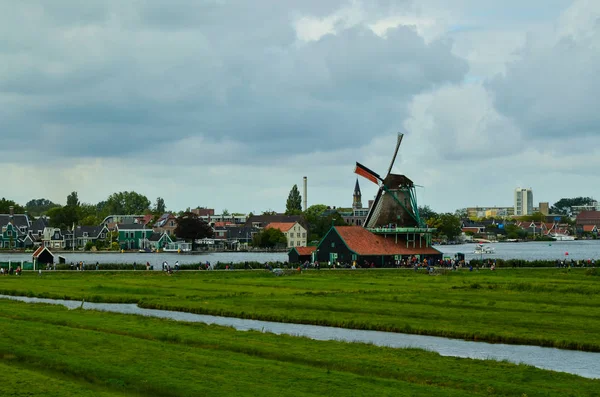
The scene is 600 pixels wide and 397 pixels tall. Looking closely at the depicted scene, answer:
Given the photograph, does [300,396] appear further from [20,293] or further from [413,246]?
[413,246]

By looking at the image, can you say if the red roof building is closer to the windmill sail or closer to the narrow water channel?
the windmill sail

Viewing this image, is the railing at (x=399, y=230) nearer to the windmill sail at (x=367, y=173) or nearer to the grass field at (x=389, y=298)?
the windmill sail at (x=367, y=173)

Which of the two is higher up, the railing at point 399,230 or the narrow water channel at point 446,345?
the railing at point 399,230

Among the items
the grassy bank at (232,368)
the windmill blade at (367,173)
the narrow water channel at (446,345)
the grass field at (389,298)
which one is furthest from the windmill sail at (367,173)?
the grassy bank at (232,368)

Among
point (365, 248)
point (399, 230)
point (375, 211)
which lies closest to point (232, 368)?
point (365, 248)

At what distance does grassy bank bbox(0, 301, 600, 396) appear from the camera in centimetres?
2827

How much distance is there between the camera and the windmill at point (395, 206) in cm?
11331

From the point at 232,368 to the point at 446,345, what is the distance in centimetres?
1254

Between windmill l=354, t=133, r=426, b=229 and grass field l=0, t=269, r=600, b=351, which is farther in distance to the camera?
windmill l=354, t=133, r=426, b=229

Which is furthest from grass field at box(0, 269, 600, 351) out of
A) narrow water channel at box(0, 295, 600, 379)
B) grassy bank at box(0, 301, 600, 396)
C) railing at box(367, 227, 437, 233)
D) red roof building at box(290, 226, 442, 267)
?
railing at box(367, 227, 437, 233)

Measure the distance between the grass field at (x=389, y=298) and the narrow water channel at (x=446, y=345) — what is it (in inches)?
42.6

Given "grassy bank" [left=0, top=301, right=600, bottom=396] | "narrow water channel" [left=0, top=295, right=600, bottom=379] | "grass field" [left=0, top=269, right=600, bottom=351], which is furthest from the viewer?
"grass field" [left=0, top=269, right=600, bottom=351]

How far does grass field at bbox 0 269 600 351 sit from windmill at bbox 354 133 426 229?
24.5 meters

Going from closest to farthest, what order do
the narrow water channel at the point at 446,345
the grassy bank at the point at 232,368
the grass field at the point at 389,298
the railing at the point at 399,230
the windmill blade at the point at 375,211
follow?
the grassy bank at the point at 232,368, the narrow water channel at the point at 446,345, the grass field at the point at 389,298, the railing at the point at 399,230, the windmill blade at the point at 375,211
